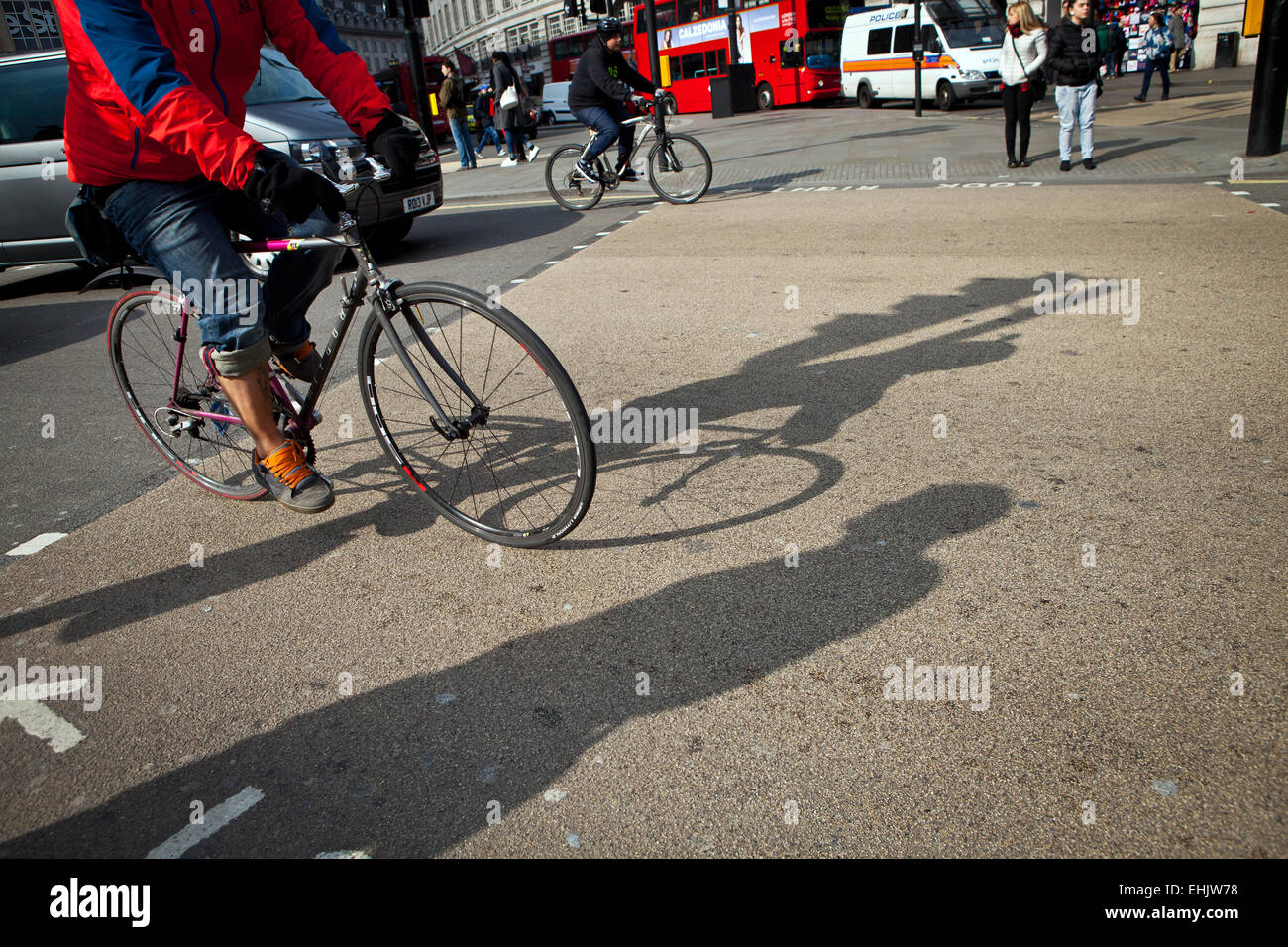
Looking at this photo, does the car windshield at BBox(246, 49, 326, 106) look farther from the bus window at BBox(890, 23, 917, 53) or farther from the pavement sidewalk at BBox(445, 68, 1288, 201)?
the bus window at BBox(890, 23, 917, 53)

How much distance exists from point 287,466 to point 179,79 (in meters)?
1.28

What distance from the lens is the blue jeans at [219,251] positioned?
2.95m

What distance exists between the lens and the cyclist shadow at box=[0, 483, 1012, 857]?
201cm

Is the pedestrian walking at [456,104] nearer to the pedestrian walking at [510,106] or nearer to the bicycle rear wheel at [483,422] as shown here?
the pedestrian walking at [510,106]

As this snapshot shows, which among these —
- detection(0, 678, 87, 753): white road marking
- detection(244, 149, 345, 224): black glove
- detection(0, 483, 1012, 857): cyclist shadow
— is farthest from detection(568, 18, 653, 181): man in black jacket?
detection(0, 678, 87, 753): white road marking

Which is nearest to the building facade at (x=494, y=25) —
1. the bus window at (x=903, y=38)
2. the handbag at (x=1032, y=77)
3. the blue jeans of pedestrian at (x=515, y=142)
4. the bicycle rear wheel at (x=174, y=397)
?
the bus window at (x=903, y=38)

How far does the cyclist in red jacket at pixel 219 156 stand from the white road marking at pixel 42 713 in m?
0.94

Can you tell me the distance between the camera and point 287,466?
323 cm

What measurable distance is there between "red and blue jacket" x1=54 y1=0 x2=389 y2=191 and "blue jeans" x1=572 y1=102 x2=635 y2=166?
7773 millimetres

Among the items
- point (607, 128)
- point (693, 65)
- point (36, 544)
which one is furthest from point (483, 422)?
point (693, 65)

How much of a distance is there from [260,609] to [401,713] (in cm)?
86

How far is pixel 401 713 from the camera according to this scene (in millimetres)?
2365

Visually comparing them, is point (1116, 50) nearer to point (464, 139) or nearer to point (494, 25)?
point (464, 139)
